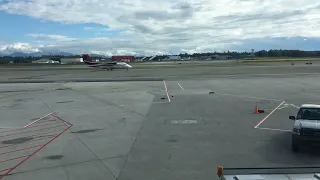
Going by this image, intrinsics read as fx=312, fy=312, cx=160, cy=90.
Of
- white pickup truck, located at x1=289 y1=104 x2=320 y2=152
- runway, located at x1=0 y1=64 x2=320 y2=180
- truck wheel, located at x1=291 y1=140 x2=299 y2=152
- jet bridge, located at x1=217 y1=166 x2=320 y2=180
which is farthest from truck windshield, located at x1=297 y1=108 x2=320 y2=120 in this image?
jet bridge, located at x1=217 y1=166 x2=320 y2=180

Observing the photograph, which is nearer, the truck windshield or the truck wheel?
the truck wheel

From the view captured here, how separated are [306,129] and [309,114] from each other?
1663 mm

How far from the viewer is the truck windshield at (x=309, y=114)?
13.2 meters

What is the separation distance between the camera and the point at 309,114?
13430 mm

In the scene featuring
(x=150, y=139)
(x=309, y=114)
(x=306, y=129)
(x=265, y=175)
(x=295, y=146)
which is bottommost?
(x=150, y=139)

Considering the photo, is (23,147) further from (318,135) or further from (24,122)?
(318,135)

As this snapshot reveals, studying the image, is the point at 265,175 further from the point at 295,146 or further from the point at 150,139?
the point at 150,139

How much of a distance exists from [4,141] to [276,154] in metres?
12.6

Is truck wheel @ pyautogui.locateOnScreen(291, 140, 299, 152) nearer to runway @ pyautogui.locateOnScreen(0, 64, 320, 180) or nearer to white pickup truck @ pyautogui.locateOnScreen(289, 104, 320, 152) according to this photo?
white pickup truck @ pyautogui.locateOnScreen(289, 104, 320, 152)

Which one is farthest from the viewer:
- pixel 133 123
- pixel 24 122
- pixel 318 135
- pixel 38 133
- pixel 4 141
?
pixel 24 122

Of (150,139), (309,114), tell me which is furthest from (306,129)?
(150,139)

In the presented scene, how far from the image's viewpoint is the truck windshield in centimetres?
1320

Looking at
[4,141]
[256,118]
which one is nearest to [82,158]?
[4,141]

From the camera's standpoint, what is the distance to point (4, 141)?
15.3 m
